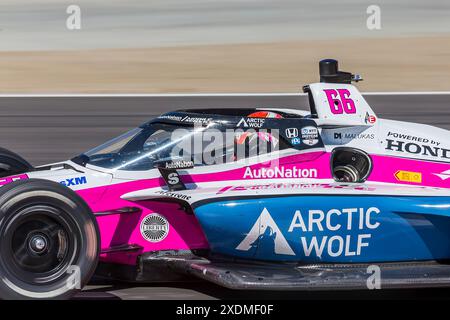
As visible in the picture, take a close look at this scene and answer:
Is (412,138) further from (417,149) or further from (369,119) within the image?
(369,119)

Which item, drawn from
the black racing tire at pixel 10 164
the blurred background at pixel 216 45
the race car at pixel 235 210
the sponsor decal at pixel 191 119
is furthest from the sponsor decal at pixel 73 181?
the blurred background at pixel 216 45

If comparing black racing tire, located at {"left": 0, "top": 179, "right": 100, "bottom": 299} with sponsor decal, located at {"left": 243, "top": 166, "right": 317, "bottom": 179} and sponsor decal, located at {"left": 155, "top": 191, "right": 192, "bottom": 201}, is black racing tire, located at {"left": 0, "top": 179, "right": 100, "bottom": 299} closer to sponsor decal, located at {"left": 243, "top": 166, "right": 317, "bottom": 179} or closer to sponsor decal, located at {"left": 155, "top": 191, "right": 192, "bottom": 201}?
sponsor decal, located at {"left": 155, "top": 191, "right": 192, "bottom": 201}

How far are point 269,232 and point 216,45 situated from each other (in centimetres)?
1501

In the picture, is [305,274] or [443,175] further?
[443,175]

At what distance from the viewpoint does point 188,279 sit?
619cm

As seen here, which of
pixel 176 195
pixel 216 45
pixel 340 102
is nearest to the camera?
pixel 176 195

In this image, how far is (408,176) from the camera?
21.3ft

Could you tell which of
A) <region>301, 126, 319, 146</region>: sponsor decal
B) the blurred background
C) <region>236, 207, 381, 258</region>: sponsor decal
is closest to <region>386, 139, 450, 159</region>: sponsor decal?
<region>301, 126, 319, 146</region>: sponsor decal

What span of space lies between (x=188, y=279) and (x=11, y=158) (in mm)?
2192

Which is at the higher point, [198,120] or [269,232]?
[198,120]

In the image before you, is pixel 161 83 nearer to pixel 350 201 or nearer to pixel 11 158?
pixel 11 158

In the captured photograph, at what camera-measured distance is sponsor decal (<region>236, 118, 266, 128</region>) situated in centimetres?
633

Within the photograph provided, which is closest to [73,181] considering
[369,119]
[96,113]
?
[369,119]

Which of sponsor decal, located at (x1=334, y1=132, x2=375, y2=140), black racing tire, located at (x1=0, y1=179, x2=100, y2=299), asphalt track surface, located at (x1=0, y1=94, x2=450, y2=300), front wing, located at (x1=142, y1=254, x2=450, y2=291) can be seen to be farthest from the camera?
asphalt track surface, located at (x1=0, y1=94, x2=450, y2=300)
